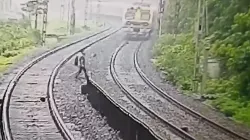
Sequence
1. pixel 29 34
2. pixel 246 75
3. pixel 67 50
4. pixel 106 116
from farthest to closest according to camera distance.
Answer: pixel 29 34, pixel 67 50, pixel 246 75, pixel 106 116

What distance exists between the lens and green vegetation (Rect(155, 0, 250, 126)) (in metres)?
12.9

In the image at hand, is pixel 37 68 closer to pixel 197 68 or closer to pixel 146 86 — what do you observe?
pixel 146 86

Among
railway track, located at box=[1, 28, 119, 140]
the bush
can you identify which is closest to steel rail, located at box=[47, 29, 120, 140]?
railway track, located at box=[1, 28, 119, 140]

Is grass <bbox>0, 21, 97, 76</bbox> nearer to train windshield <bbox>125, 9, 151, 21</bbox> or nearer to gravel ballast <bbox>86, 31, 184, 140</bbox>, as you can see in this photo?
gravel ballast <bbox>86, 31, 184, 140</bbox>

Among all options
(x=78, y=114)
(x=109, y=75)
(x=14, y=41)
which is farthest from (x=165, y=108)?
(x=14, y=41)

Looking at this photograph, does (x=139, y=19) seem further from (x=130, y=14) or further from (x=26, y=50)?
(x=26, y=50)

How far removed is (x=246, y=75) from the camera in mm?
13062

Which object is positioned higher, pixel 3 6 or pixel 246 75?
pixel 3 6

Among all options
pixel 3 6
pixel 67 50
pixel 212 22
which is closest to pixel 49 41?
pixel 67 50

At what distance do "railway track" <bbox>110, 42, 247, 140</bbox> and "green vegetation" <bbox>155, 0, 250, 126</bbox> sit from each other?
106 centimetres

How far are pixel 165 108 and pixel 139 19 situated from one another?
1616 centimetres

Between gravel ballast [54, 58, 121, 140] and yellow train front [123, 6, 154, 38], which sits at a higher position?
yellow train front [123, 6, 154, 38]

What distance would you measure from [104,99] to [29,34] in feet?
51.2

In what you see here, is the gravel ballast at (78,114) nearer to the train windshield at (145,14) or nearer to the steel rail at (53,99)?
the steel rail at (53,99)
